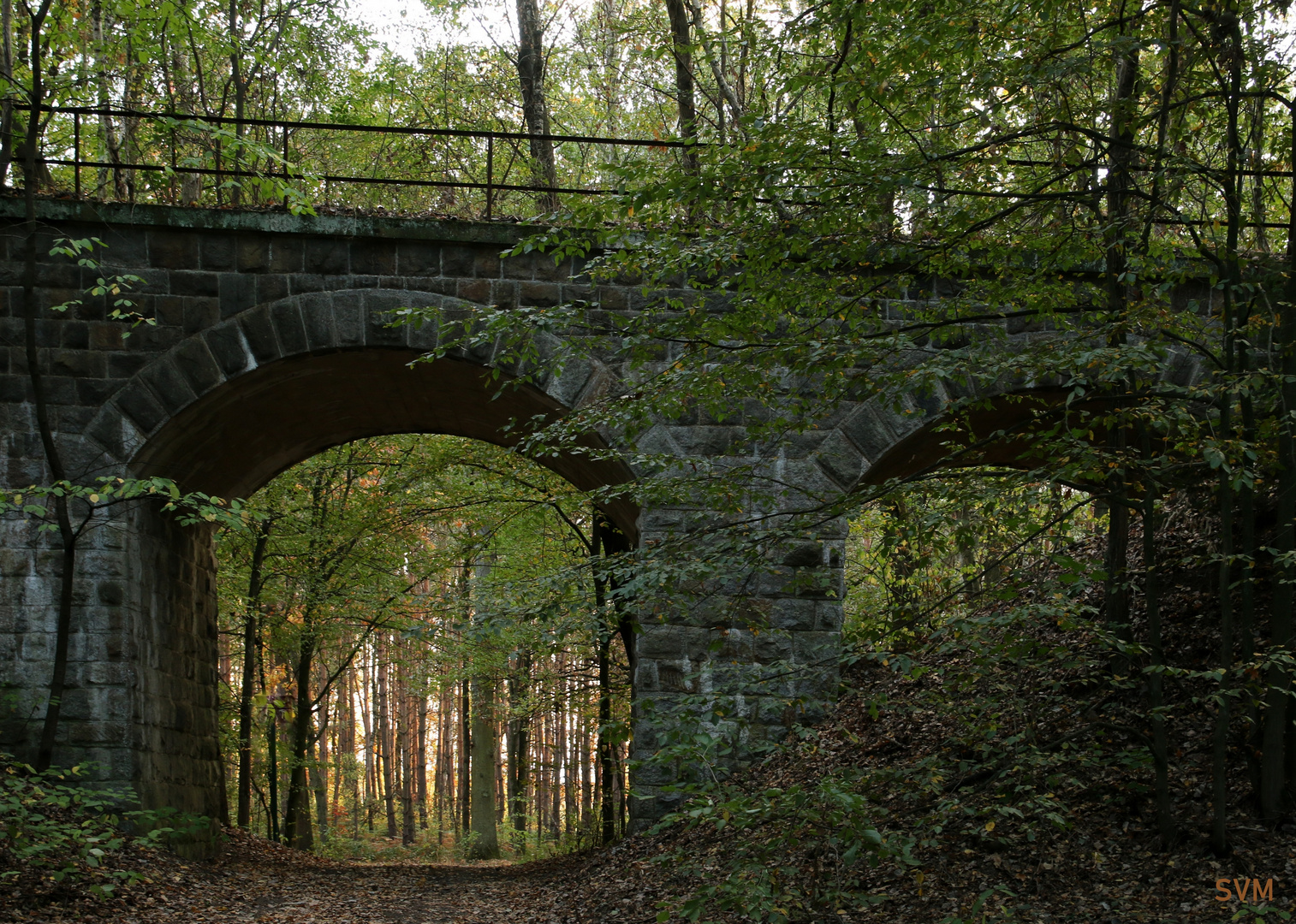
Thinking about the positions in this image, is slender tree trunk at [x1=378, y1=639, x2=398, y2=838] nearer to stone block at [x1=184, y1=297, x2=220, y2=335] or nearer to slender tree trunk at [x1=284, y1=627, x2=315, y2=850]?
slender tree trunk at [x1=284, y1=627, x2=315, y2=850]

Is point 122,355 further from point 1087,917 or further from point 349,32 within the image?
point 349,32

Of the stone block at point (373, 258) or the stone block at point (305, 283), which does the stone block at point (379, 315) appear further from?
the stone block at point (305, 283)

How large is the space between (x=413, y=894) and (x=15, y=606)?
386 cm

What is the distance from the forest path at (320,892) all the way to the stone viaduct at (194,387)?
2.86ft

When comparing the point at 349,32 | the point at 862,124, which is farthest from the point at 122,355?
the point at 349,32

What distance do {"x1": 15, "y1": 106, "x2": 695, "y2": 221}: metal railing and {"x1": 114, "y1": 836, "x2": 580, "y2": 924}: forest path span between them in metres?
4.53

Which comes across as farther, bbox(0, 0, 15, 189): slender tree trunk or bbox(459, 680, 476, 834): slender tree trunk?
bbox(459, 680, 476, 834): slender tree trunk

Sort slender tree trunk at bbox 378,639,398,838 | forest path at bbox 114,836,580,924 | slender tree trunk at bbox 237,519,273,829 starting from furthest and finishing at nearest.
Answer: slender tree trunk at bbox 378,639,398,838 → slender tree trunk at bbox 237,519,273,829 → forest path at bbox 114,836,580,924

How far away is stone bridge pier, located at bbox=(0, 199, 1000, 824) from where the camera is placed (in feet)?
22.7

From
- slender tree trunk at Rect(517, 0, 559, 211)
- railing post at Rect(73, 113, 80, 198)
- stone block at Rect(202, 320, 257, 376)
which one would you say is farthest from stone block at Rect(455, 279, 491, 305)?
slender tree trunk at Rect(517, 0, 559, 211)

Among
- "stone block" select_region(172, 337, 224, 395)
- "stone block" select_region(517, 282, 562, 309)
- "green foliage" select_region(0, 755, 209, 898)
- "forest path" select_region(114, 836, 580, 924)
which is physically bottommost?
"forest path" select_region(114, 836, 580, 924)

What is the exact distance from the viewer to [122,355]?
23.5ft

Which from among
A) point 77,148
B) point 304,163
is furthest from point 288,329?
point 304,163

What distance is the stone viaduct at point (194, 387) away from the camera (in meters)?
6.91
